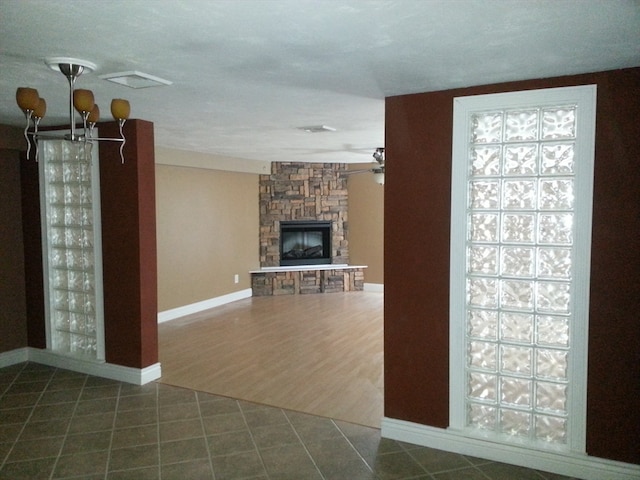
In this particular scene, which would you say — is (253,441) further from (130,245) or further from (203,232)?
(203,232)

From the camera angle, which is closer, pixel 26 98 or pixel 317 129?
pixel 26 98

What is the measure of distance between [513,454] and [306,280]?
18.8 ft

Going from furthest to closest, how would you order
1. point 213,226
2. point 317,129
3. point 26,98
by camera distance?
point 213,226, point 317,129, point 26,98

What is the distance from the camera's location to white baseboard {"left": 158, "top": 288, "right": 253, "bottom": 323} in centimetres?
631

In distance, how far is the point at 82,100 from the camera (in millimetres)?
2229

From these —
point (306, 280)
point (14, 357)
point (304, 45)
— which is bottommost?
point (14, 357)

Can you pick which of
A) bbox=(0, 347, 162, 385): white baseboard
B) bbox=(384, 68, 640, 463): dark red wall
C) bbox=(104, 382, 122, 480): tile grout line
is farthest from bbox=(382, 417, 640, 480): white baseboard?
bbox=(0, 347, 162, 385): white baseboard

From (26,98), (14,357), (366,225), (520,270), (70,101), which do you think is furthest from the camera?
(366,225)

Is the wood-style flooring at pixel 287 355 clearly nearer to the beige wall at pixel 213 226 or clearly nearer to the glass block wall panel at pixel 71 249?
the beige wall at pixel 213 226

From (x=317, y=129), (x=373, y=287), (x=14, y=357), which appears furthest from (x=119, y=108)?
(x=373, y=287)

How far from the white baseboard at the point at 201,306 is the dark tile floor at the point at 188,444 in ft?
7.78

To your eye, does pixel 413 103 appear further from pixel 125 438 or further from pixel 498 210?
pixel 125 438

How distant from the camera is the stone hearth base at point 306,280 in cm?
809

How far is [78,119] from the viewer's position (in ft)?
13.4
